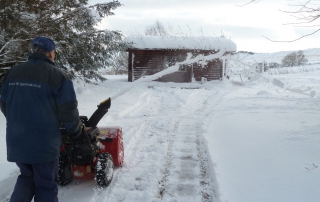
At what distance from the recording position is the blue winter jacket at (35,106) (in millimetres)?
2648

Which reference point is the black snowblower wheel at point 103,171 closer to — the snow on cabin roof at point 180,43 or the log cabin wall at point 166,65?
the snow on cabin roof at point 180,43

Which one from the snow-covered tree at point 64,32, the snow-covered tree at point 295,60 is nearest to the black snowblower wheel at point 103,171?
the snow-covered tree at point 64,32

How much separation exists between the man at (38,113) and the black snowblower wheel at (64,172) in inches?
32.4

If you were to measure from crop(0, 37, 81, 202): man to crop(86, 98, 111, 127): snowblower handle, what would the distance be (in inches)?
35.6

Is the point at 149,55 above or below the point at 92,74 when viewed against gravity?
above

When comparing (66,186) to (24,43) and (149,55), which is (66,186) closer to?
(24,43)

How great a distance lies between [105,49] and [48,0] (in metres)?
4.76

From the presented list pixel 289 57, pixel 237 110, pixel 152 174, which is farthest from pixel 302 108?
pixel 289 57

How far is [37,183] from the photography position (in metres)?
2.80

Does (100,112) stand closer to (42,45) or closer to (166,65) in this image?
(42,45)

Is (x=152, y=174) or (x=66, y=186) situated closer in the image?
(x=66, y=186)

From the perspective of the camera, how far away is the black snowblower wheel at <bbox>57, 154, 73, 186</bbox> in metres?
3.67

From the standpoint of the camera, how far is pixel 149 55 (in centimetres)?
2112

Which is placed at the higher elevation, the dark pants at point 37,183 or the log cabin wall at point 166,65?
the log cabin wall at point 166,65
